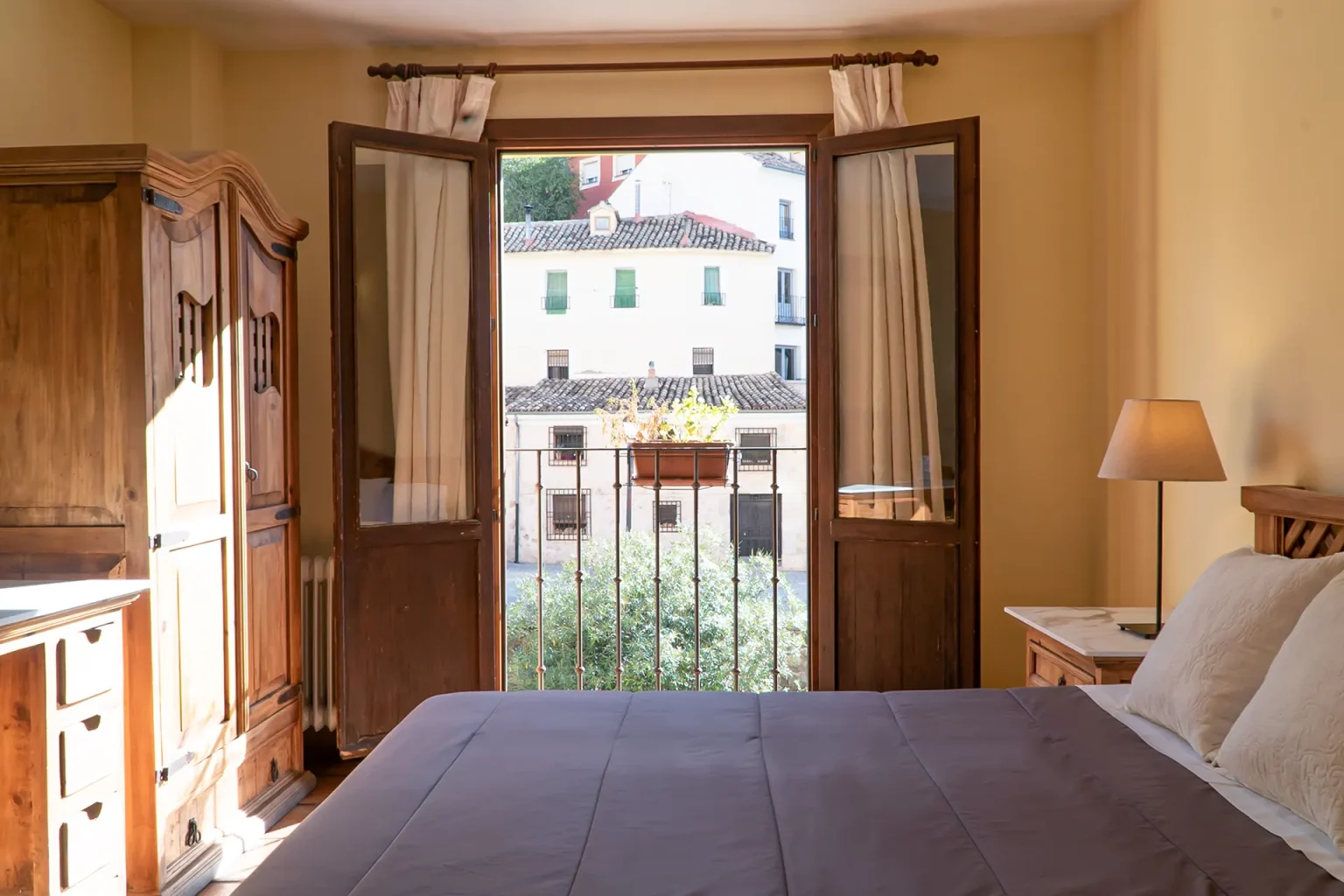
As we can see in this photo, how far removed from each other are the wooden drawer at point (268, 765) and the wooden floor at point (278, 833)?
0.12 meters

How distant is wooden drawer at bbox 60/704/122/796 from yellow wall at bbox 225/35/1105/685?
226 centimetres

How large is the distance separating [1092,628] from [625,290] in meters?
9.47

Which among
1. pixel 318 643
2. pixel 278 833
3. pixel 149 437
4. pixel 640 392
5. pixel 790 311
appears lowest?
pixel 278 833

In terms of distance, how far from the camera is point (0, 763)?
213 centimetres

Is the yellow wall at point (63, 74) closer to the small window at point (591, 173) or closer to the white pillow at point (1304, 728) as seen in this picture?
the white pillow at point (1304, 728)

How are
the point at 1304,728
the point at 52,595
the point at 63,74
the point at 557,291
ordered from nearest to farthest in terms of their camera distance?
the point at 1304,728 → the point at 52,595 → the point at 63,74 → the point at 557,291

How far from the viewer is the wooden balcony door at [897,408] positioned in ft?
10.7

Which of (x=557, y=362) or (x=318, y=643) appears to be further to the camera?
(x=557, y=362)

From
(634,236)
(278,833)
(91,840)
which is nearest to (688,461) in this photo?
(278,833)

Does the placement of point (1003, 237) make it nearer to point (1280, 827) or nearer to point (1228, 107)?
point (1228, 107)

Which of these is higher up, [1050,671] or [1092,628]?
[1092,628]

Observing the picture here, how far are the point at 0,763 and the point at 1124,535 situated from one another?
3.26 metres

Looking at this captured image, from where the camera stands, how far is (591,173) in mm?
12125

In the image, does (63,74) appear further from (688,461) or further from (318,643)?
(688,461)
